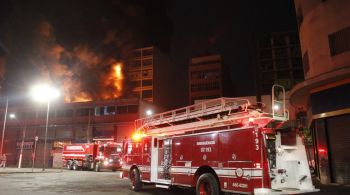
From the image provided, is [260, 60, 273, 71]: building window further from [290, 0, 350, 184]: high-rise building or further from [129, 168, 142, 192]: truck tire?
[129, 168, 142, 192]: truck tire

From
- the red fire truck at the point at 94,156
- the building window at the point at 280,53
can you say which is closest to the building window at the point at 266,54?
the building window at the point at 280,53

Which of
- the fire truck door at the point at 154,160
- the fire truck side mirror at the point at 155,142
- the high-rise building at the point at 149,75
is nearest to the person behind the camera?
the fire truck door at the point at 154,160

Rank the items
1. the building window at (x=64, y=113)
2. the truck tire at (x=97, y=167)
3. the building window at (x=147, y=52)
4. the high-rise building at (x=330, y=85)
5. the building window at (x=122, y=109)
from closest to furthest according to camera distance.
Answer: the high-rise building at (x=330, y=85) < the truck tire at (x=97, y=167) < the building window at (x=122, y=109) < the building window at (x=64, y=113) < the building window at (x=147, y=52)

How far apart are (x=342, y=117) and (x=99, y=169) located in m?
24.1

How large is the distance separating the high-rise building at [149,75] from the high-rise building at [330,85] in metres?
61.5

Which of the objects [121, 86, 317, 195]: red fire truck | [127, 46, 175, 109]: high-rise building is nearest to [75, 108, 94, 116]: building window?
[127, 46, 175, 109]: high-rise building

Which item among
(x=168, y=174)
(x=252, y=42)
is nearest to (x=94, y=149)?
(x=168, y=174)

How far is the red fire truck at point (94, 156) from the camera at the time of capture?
32.1 metres

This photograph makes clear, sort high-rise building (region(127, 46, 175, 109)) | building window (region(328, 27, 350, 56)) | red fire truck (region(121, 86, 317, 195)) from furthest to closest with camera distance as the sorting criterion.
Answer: high-rise building (region(127, 46, 175, 109)) < building window (region(328, 27, 350, 56)) < red fire truck (region(121, 86, 317, 195))

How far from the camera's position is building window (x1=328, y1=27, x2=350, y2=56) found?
54.2 feet

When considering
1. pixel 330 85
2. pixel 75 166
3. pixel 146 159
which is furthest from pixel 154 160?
pixel 75 166

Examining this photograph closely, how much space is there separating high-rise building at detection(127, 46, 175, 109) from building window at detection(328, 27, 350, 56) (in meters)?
62.6

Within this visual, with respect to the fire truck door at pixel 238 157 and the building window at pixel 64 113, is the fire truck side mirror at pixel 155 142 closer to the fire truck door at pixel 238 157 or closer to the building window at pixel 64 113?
the fire truck door at pixel 238 157

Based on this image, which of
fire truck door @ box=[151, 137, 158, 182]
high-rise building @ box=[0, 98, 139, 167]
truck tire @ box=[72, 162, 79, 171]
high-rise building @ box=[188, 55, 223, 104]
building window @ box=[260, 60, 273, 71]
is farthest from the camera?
high-rise building @ box=[188, 55, 223, 104]
